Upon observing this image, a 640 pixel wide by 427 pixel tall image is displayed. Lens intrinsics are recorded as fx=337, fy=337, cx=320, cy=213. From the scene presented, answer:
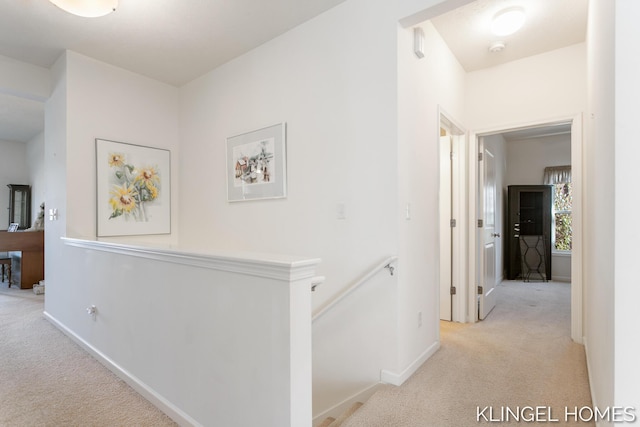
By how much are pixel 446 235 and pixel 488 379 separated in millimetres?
1599

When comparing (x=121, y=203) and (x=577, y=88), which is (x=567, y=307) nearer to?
(x=577, y=88)

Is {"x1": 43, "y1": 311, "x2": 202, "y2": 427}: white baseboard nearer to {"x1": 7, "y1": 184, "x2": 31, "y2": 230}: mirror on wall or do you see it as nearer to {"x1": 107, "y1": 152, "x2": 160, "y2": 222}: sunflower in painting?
{"x1": 107, "y1": 152, "x2": 160, "y2": 222}: sunflower in painting

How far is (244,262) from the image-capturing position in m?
1.55

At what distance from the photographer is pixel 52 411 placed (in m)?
2.09

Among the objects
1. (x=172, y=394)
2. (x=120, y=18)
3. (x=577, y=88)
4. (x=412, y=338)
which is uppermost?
(x=120, y=18)

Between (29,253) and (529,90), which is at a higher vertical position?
(529,90)

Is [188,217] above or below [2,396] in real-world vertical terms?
above

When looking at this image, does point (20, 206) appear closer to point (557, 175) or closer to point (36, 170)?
point (36, 170)

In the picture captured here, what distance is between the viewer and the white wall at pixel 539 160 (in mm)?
5973
